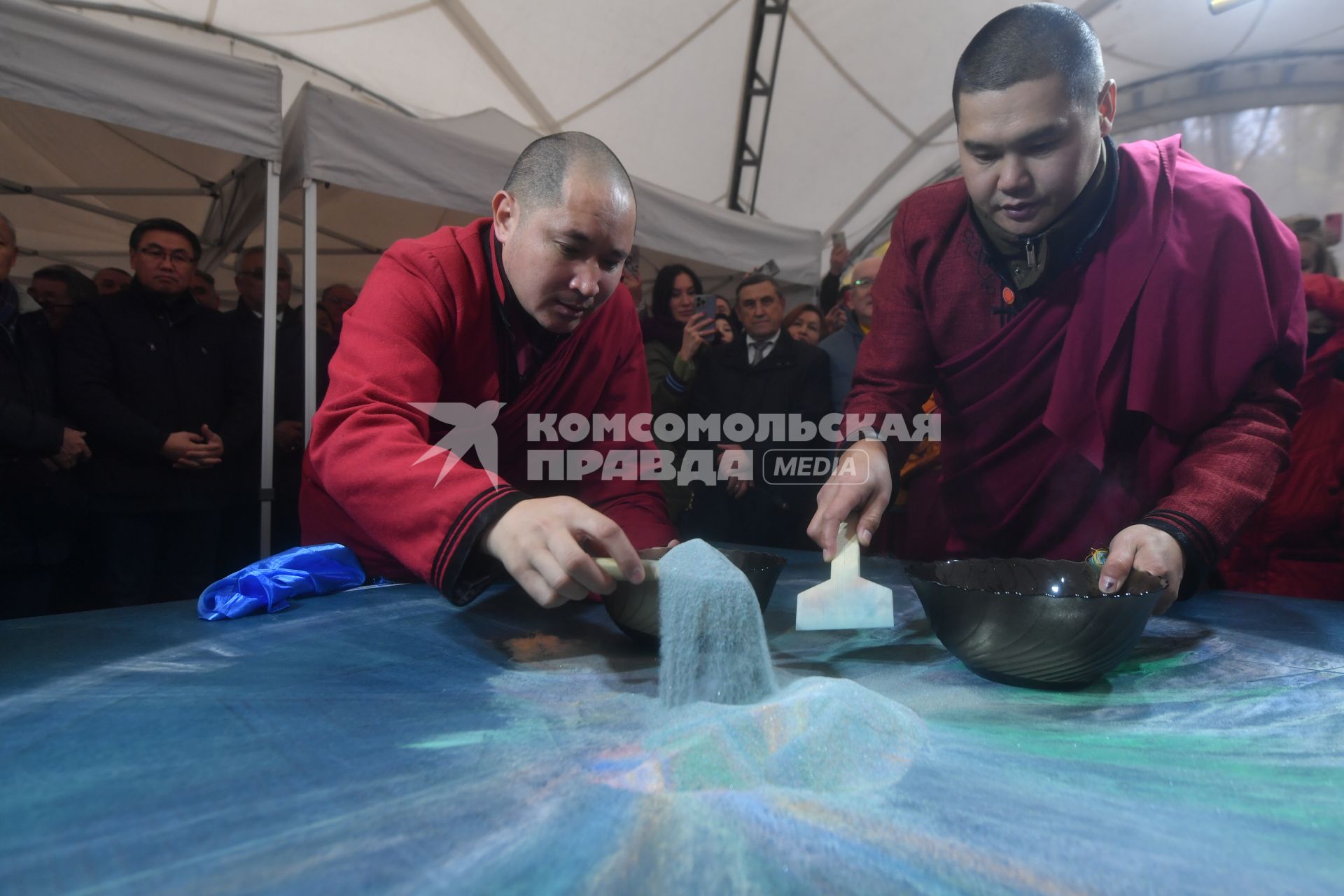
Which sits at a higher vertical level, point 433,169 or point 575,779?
point 433,169

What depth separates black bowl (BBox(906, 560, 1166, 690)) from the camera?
0.80 m

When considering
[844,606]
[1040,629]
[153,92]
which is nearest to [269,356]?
[153,92]

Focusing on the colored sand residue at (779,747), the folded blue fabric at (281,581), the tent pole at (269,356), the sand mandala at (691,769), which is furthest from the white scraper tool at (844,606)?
the tent pole at (269,356)

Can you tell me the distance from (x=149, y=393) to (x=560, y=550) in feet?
7.83

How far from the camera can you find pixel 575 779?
1.94 feet

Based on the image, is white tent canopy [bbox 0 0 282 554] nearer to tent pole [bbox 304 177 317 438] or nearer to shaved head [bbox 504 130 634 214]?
tent pole [bbox 304 177 317 438]

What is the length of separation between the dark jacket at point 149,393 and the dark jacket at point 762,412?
165cm

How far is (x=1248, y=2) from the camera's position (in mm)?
3500

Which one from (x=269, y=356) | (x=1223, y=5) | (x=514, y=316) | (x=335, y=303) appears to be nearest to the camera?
(x=514, y=316)

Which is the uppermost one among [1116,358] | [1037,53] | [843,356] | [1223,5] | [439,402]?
[1223,5]

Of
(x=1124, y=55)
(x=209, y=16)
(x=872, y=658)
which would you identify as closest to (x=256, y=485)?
(x=872, y=658)

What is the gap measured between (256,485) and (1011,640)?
2.73 m

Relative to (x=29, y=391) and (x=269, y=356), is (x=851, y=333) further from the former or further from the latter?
(x=29, y=391)

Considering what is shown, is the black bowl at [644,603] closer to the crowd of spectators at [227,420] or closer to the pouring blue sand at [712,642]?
the pouring blue sand at [712,642]
